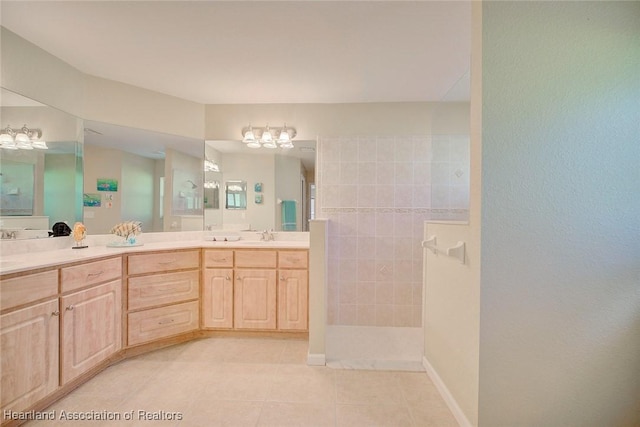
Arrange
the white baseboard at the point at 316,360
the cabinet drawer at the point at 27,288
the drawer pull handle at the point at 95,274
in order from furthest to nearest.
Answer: the white baseboard at the point at 316,360
the drawer pull handle at the point at 95,274
the cabinet drawer at the point at 27,288

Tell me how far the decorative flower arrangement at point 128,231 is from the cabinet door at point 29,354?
0.82 m

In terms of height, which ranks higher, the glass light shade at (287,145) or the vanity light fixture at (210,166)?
the glass light shade at (287,145)

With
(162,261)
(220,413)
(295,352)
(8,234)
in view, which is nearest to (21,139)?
(8,234)

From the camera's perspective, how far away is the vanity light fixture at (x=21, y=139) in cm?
184

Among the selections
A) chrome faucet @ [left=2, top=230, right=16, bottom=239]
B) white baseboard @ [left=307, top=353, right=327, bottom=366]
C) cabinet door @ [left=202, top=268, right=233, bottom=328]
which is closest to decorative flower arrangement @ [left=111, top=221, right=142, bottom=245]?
chrome faucet @ [left=2, top=230, right=16, bottom=239]

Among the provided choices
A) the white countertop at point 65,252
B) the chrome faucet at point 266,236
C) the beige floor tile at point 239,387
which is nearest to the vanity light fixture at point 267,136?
the chrome faucet at point 266,236

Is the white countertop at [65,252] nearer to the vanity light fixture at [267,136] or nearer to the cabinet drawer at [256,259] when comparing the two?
the cabinet drawer at [256,259]

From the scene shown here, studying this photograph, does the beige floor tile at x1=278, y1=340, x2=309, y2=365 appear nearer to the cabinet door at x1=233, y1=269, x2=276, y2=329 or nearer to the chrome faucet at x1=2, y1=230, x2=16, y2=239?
the cabinet door at x1=233, y1=269, x2=276, y2=329

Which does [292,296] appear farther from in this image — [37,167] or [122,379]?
[37,167]

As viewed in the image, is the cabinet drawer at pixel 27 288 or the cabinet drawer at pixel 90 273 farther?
the cabinet drawer at pixel 90 273

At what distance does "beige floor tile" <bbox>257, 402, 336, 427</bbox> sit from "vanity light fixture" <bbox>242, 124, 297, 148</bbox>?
89.6 inches

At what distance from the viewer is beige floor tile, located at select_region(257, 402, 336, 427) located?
4.83ft

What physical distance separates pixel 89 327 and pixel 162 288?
53cm

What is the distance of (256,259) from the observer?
2.43 m
